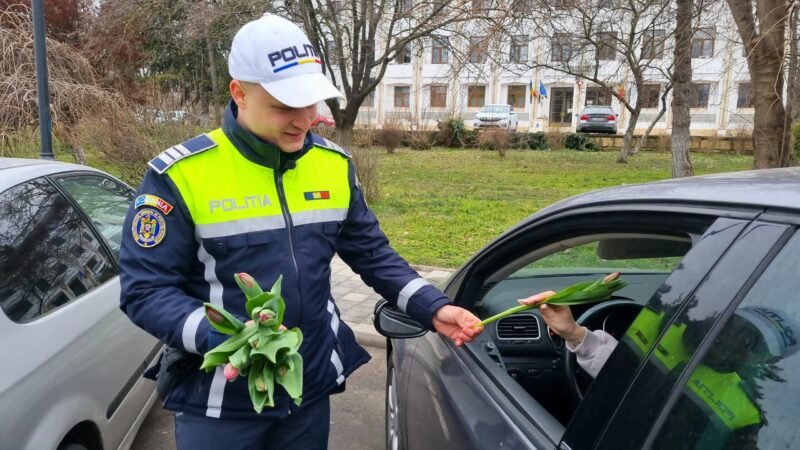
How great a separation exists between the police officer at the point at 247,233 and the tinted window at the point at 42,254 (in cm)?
82

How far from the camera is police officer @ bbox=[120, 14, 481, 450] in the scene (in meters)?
1.52

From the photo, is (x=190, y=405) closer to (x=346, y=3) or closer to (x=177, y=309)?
(x=177, y=309)

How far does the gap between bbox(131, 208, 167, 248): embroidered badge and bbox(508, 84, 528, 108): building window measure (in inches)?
1776

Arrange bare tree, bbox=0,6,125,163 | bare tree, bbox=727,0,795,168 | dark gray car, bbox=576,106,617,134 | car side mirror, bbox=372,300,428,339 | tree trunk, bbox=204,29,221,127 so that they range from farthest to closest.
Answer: dark gray car, bbox=576,106,617,134 < tree trunk, bbox=204,29,221,127 < bare tree, bbox=0,6,125,163 < bare tree, bbox=727,0,795,168 < car side mirror, bbox=372,300,428,339

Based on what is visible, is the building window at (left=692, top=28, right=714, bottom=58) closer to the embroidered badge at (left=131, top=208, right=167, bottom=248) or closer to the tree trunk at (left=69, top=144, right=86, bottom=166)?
the embroidered badge at (left=131, top=208, right=167, bottom=248)

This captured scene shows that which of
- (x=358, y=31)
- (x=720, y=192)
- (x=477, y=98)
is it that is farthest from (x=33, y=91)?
(x=477, y=98)

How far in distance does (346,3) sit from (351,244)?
37.6 feet

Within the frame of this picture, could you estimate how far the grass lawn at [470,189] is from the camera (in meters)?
7.93

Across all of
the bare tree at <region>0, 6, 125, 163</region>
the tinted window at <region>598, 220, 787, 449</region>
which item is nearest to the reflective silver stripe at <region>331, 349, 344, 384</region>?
the tinted window at <region>598, 220, 787, 449</region>

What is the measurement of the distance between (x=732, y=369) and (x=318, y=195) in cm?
111

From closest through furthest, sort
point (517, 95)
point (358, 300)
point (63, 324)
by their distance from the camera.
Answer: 1. point (63, 324)
2. point (358, 300)
3. point (517, 95)

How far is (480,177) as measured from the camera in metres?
15.2

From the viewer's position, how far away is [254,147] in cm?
162

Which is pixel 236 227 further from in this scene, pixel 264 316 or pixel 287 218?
pixel 264 316
